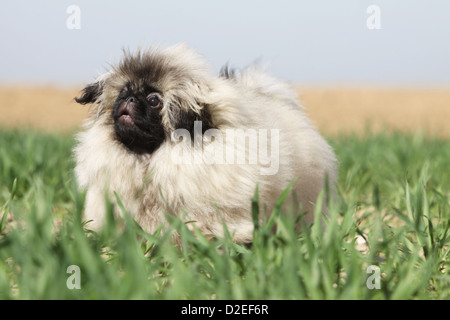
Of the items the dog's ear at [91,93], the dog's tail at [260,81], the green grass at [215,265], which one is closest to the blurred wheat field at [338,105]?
the dog's tail at [260,81]

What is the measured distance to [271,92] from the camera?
4.71 metres

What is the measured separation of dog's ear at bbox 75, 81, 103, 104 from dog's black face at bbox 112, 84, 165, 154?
1.22ft

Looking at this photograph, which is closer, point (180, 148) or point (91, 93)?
point (180, 148)

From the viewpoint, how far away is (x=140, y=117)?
362 cm

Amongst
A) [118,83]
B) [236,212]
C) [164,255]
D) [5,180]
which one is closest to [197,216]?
[236,212]

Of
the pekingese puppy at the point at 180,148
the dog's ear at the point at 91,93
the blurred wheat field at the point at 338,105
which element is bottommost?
the blurred wheat field at the point at 338,105

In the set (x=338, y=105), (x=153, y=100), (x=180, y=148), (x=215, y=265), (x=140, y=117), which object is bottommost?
(x=338, y=105)

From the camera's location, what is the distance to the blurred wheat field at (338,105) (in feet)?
62.1

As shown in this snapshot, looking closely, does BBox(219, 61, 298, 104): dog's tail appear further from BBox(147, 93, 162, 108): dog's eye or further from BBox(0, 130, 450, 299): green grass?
BBox(0, 130, 450, 299): green grass

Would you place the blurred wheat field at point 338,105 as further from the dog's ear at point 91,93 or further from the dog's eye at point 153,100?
the dog's eye at point 153,100

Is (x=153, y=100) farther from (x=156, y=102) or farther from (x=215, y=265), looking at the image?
(x=215, y=265)

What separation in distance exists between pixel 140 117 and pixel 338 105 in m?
18.9

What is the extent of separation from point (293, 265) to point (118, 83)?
2.05 m

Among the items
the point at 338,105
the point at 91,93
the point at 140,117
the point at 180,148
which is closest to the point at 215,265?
the point at 180,148
